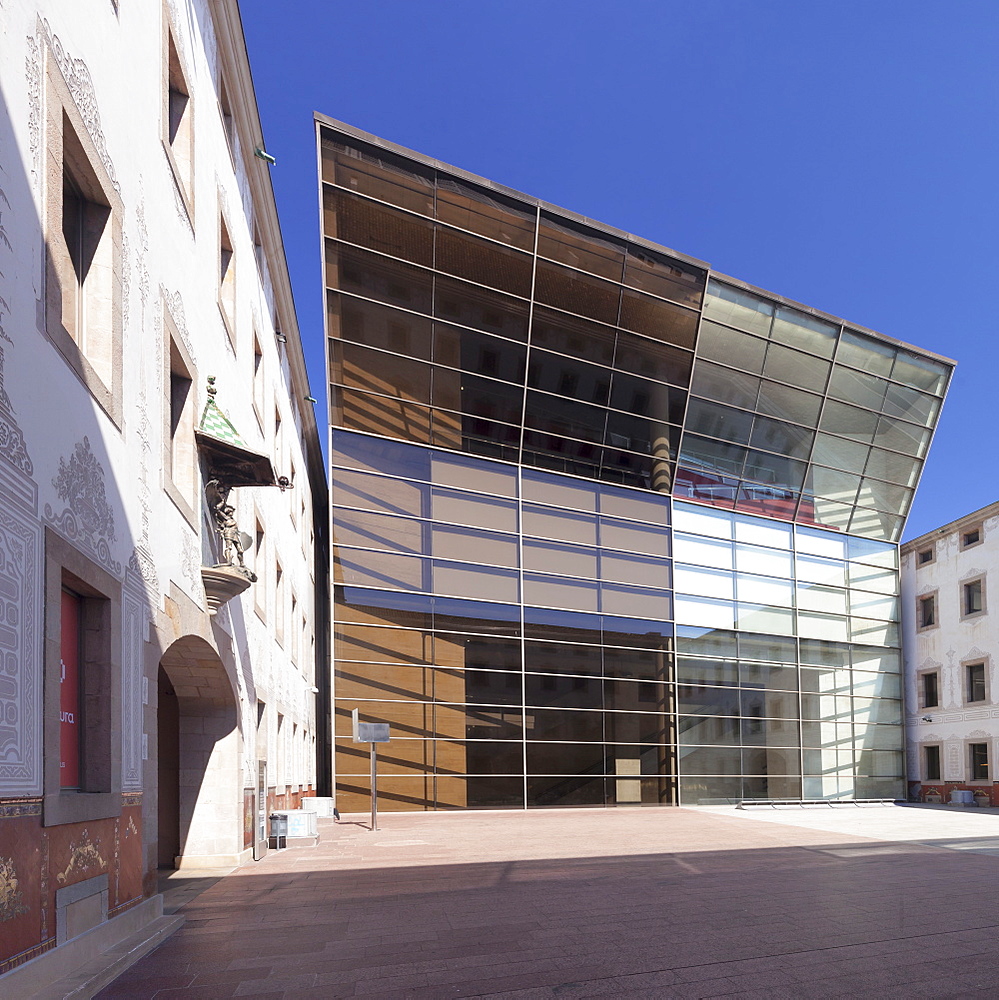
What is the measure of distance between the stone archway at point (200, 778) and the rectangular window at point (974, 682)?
106ft

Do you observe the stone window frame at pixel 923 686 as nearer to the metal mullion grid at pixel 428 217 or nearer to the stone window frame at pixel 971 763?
the stone window frame at pixel 971 763

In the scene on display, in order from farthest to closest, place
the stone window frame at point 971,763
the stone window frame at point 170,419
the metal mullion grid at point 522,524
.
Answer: the stone window frame at point 971,763, the metal mullion grid at point 522,524, the stone window frame at point 170,419

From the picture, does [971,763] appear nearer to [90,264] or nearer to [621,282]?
[621,282]

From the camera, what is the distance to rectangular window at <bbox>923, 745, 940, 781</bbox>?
37.5 metres

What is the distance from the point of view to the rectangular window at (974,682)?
3650 cm

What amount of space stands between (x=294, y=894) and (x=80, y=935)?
4.95 meters

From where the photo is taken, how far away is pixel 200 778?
1320cm

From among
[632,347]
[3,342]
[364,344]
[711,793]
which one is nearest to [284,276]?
[364,344]

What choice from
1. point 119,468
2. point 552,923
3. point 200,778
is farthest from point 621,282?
point 119,468

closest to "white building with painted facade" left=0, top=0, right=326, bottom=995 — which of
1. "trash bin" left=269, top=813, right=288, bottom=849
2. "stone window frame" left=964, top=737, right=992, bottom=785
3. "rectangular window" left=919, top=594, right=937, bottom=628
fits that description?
"trash bin" left=269, top=813, right=288, bottom=849

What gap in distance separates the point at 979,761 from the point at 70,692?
122 ft

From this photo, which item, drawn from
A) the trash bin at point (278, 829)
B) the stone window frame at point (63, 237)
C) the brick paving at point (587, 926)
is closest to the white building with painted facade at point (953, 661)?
the brick paving at point (587, 926)

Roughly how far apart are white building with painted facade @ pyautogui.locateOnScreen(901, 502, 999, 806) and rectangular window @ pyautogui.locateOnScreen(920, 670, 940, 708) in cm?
4

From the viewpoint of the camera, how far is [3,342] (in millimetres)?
5699
